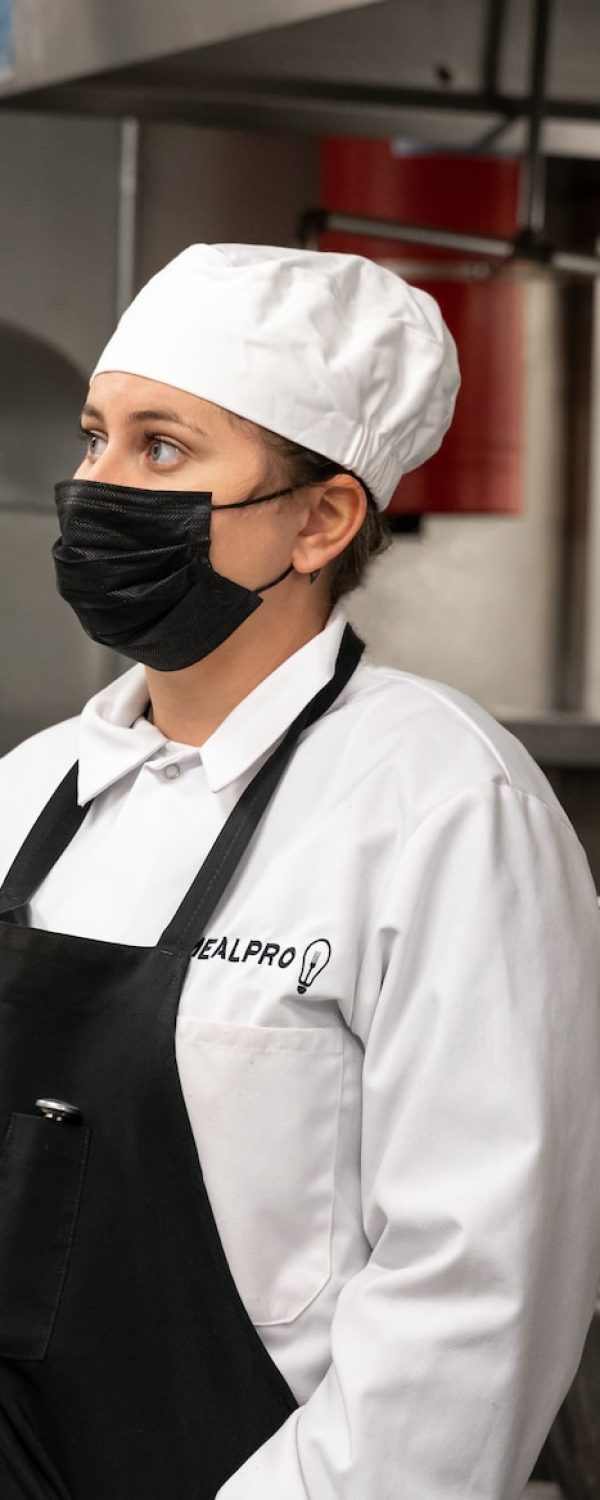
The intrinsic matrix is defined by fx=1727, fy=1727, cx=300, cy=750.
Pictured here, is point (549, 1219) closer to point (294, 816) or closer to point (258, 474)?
point (294, 816)

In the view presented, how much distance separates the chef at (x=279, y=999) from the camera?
972mm

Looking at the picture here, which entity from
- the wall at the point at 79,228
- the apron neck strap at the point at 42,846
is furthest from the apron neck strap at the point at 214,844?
the wall at the point at 79,228

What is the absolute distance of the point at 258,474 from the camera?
1.13 meters

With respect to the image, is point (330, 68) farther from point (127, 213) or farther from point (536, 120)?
point (127, 213)

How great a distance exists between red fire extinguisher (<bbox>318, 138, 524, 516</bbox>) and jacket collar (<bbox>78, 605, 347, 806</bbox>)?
1.07 metres

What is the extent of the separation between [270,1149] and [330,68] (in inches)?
59.3

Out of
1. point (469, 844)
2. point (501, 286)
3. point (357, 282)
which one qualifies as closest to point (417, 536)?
point (501, 286)

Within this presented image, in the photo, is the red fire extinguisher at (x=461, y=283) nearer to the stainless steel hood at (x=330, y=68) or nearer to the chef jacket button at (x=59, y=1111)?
the stainless steel hood at (x=330, y=68)

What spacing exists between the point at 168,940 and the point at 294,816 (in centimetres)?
11

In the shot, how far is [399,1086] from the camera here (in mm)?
998

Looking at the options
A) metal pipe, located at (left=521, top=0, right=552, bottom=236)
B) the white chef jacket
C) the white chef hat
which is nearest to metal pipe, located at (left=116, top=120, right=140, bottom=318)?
metal pipe, located at (left=521, top=0, right=552, bottom=236)

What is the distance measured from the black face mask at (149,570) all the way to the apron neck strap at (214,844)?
8 centimetres

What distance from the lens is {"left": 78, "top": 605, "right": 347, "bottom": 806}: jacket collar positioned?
1155mm

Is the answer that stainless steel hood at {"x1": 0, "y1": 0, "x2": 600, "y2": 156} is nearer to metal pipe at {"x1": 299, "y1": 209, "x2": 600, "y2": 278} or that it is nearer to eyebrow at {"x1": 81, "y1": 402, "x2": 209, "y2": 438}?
metal pipe at {"x1": 299, "y1": 209, "x2": 600, "y2": 278}
